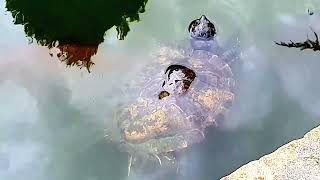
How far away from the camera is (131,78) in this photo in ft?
13.5

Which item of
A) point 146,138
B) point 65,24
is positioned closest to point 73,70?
point 65,24

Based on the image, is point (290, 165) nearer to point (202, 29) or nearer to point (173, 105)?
point (173, 105)

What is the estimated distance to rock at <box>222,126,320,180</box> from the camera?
8.84 ft

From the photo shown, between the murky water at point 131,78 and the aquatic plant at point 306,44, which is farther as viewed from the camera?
the aquatic plant at point 306,44

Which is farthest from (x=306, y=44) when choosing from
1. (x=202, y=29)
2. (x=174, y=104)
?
(x=174, y=104)

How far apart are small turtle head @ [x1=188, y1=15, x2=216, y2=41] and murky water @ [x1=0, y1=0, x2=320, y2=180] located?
0.08 meters

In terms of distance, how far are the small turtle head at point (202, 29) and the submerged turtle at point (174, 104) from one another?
0.23m

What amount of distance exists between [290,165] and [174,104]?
3.93 feet

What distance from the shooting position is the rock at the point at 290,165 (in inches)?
106

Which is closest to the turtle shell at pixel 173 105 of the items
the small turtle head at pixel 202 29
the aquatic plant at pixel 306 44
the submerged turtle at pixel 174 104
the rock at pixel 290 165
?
the submerged turtle at pixel 174 104

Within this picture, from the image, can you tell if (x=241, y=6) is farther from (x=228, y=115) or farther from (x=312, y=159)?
(x=312, y=159)

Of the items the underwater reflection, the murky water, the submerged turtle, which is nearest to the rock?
the murky water

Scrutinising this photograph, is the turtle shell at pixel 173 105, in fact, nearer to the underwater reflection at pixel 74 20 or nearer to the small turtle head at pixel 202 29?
the small turtle head at pixel 202 29

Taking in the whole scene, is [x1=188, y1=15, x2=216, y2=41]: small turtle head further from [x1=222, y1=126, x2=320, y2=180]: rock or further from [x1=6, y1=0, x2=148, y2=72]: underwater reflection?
[x1=222, y1=126, x2=320, y2=180]: rock
